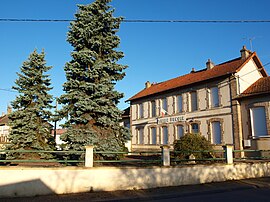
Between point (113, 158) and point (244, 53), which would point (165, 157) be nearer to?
point (113, 158)

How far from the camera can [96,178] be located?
883 centimetres

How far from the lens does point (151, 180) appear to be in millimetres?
9531

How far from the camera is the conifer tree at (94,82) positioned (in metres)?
12.4

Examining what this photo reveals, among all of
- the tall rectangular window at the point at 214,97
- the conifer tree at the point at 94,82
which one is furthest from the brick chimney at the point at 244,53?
the conifer tree at the point at 94,82

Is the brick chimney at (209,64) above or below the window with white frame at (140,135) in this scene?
above

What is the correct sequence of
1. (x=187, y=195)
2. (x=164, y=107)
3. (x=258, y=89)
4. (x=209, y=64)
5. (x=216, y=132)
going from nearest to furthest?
(x=187, y=195), (x=258, y=89), (x=216, y=132), (x=209, y=64), (x=164, y=107)

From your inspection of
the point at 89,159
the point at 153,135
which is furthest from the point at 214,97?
the point at 89,159

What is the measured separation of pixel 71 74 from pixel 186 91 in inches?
525

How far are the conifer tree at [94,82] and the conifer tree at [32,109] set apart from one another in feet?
15.9

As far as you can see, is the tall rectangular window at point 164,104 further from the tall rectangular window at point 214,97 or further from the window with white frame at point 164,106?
the tall rectangular window at point 214,97

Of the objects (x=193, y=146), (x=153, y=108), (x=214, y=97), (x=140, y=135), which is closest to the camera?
(x=193, y=146)

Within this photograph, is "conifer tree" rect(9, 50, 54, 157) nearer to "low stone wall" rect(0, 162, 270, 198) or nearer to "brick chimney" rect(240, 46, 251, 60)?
"low stone wall" rect(0, 162, 270, 198)

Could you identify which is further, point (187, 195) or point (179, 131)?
point (179, 131)

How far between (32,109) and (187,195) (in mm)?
12324
